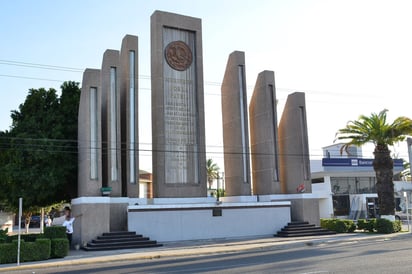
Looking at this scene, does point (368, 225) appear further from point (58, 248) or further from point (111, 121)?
point (58, 248)

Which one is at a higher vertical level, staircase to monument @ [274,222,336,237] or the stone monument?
the stone monument

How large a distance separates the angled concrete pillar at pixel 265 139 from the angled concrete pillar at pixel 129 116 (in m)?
9.52

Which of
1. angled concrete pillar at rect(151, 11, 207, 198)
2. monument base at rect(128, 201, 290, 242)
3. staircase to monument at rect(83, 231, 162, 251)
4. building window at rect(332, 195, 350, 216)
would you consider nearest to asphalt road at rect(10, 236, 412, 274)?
staircase to monument at rect(83, 231, 162, 251)

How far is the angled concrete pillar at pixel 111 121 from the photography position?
26.5m

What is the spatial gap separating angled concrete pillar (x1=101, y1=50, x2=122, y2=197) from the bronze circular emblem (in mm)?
4055

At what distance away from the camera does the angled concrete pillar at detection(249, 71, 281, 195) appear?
3206cm

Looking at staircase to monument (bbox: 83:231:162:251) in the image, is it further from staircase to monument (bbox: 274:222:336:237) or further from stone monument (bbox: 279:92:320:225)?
stone monument (bbox: 279:92:320:225)

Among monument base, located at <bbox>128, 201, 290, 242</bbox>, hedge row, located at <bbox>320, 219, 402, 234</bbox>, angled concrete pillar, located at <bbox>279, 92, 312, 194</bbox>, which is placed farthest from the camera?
angled concrete pillar, located at <bbox>279, 92, 312, 194</bbox>

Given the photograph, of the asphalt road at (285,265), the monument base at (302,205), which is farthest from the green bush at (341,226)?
the asphalt road at (285,265)

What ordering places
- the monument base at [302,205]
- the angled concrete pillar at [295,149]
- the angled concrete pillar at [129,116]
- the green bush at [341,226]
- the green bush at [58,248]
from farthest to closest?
the angled concrete pillar at [295,149]
the green bush at [341,226]
the monument base at [302,205]
the angled concrete pillar at [129,116]
the green bush at [58,248]

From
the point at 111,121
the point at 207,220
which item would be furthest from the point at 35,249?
the point at 207,220

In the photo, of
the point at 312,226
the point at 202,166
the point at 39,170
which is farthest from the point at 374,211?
the point at 39,170

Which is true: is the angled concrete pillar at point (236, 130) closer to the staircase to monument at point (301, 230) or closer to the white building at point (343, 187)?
the staircase to monument at point (301, 230)

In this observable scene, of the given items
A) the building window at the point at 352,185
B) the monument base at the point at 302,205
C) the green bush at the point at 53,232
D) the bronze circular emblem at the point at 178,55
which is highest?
the bronze circular emblem at the point at 178,55
